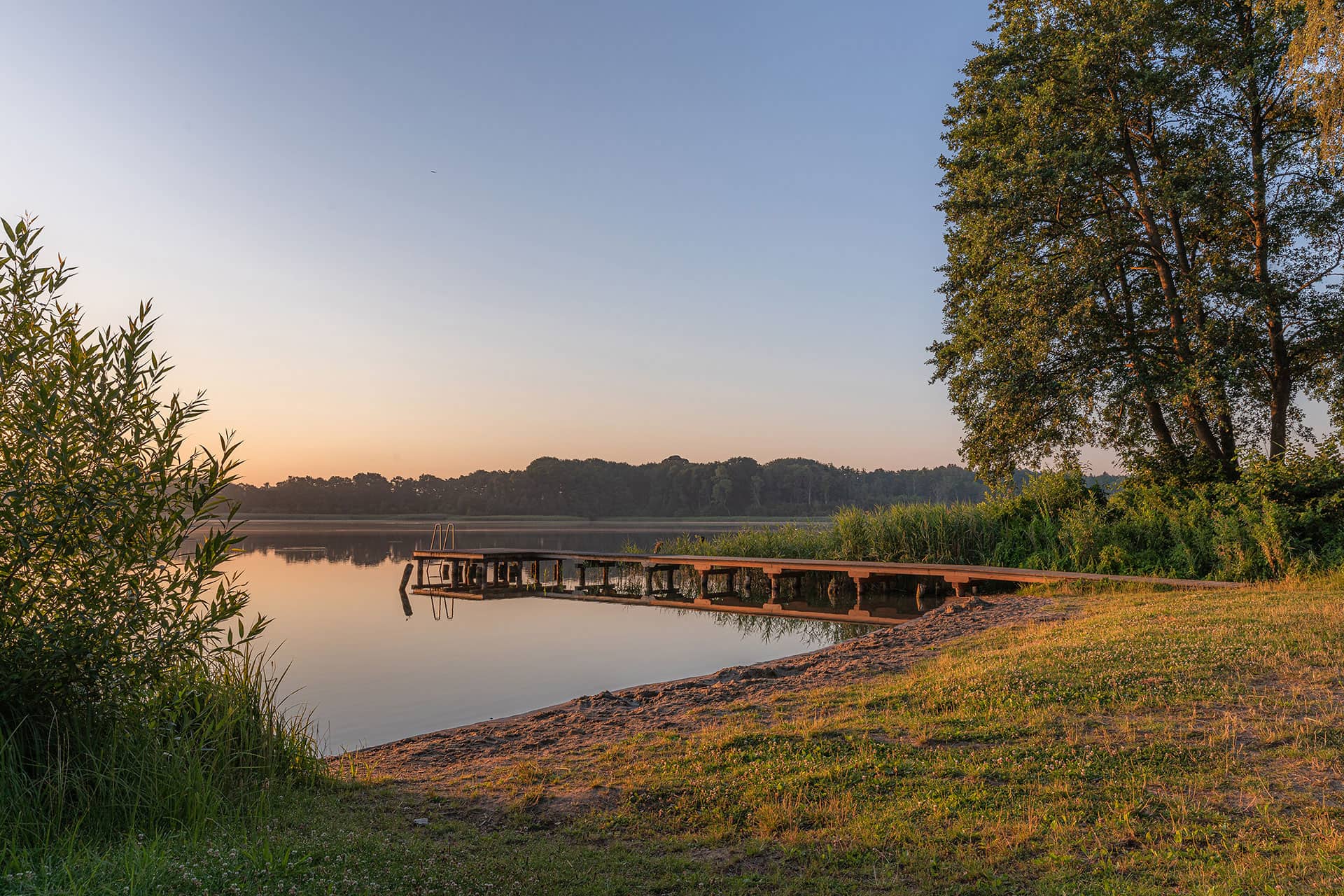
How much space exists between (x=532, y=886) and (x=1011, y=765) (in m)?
3.27

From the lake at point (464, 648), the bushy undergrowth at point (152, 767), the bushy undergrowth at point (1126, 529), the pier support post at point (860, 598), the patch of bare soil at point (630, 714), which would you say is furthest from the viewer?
the pier support post at point (860, 598)

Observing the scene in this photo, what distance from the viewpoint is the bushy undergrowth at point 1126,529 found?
559 inches

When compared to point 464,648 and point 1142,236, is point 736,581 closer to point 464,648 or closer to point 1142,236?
point 464,648

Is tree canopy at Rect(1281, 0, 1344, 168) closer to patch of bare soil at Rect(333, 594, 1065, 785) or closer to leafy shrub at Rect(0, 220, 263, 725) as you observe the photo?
patch of bare soil at Rect(333, 594, 1065, 785)

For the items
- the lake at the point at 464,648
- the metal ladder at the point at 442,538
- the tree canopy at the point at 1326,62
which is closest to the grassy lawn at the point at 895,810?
the lake at the point at 464,648

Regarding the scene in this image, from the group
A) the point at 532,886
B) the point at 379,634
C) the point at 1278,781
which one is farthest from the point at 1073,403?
the point at 532,886

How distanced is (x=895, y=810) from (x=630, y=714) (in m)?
4.05

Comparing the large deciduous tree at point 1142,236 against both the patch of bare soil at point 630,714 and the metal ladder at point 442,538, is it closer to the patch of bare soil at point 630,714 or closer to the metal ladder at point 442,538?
the patch of bare soil at point 630,714

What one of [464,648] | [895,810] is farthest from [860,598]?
[895,810]

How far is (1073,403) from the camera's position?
18.0m

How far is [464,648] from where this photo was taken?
15.6m

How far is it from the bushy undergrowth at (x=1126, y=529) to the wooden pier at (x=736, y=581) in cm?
86

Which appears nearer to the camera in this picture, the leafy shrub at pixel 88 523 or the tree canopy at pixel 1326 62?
the leafy shrub at pixel 88 523

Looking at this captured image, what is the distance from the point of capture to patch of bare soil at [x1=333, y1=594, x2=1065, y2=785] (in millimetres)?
6793
